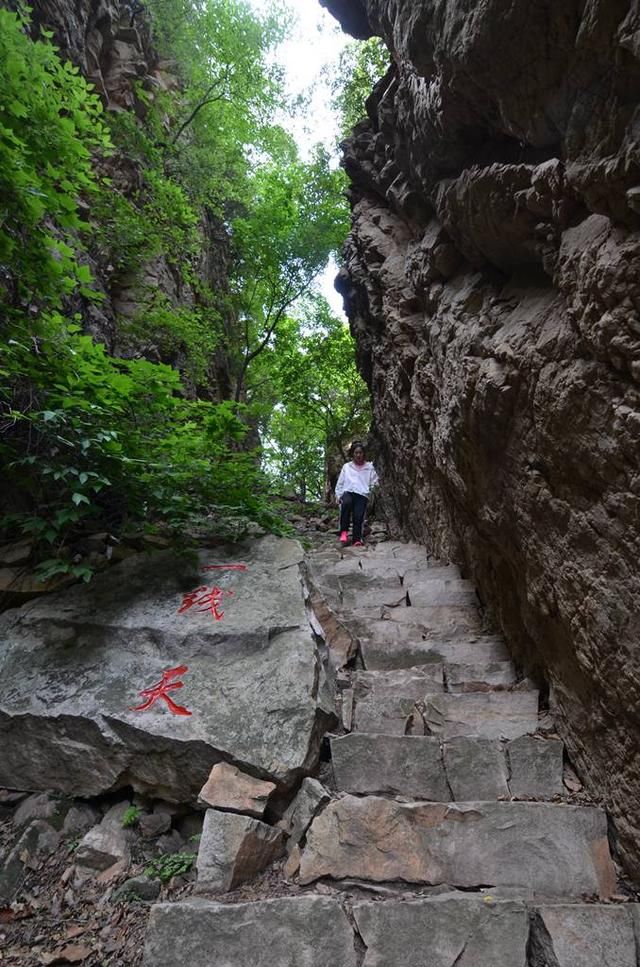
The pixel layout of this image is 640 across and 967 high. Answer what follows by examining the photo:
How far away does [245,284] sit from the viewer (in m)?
15.0

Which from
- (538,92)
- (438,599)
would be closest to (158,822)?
(438,599)

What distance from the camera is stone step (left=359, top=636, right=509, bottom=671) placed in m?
4.07

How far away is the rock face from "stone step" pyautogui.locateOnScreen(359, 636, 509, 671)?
906 mm

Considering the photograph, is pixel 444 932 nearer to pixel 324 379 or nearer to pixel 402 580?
pixel 402 580

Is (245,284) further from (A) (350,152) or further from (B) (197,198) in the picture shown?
(A) (350,152)

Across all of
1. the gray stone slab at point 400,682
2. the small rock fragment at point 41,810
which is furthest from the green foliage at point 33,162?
the gray stone slab at point 400,682

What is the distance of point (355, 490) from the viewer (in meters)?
7.88

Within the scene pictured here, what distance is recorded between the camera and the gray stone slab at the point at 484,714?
126 inches

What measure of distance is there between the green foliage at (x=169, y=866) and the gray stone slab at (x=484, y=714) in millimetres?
1619

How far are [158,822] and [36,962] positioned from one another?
26.9 inches

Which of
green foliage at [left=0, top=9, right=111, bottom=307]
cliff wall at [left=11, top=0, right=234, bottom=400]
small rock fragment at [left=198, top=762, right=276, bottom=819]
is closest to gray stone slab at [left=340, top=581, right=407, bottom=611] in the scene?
small rock fragment at [left=198, top=762, right=276, bottom=819]

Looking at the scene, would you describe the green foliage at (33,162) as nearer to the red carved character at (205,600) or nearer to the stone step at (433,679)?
the red carved character at (205,600)

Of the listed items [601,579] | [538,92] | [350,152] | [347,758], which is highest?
[350,152]

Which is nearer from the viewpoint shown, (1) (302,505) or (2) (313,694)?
(2) (313,694)
